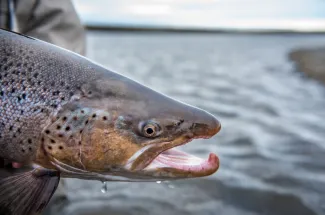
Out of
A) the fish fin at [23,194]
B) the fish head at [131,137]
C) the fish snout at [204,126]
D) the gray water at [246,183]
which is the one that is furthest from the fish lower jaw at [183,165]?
the gray water at [246,183]

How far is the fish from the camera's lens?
77.1 inches

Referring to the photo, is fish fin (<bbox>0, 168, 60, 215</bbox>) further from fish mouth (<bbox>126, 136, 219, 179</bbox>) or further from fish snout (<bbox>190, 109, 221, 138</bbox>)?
fish snout (<bbox>190, 109, 221, 138</bbox>)

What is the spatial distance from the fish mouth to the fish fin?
377 mm

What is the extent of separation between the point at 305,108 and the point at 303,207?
496 centimetres

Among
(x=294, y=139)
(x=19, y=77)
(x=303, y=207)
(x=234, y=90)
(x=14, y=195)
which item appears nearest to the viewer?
(x=14, y=195)

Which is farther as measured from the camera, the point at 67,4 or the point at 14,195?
the point at 67,4

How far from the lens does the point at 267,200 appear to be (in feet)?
13.0

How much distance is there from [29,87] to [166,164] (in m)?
0.68

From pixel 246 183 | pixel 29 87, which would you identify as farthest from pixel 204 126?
pixel 246 183

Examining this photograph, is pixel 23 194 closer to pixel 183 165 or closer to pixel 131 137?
pixel 131 137

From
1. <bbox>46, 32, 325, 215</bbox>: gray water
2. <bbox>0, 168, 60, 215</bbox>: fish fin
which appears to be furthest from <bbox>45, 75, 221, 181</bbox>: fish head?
<bbox>46, 32, 325, 215</bbox>: gray water

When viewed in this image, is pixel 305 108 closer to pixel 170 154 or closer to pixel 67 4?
pixel 67 4

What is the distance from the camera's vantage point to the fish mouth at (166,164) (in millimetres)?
1976

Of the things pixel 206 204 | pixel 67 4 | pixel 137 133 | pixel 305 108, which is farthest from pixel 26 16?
pixel 305 108
